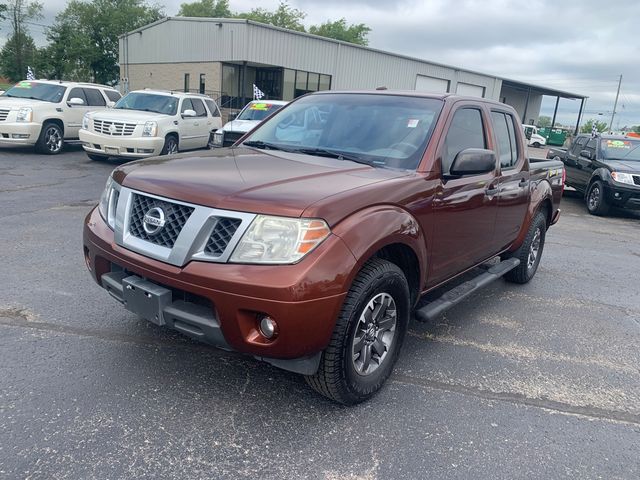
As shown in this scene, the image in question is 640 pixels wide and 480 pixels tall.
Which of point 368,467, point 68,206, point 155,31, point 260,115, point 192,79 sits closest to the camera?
point 368,467

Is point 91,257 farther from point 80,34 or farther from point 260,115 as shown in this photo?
point 80,34

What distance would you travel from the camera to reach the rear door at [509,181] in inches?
176

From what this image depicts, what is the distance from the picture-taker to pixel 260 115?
1453cm

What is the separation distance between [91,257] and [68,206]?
519 cm

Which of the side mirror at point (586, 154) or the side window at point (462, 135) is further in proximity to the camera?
the side mirror at point (586, 154)

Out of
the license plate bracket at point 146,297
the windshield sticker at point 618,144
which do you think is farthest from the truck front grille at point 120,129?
the windshield sticker at point 618,144

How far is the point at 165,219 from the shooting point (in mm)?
2748

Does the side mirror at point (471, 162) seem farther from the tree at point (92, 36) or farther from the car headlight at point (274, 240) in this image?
the tree at point (92, 36)

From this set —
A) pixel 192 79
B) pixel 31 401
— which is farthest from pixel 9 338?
pixel 192 79

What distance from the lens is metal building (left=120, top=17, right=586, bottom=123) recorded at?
29516mm

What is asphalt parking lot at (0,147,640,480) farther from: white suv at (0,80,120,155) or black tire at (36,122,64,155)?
black tire at (36,122,64,155)

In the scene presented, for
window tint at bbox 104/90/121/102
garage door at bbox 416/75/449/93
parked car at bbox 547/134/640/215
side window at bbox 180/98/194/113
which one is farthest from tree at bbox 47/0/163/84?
parked car at bbox 547/134/640/215

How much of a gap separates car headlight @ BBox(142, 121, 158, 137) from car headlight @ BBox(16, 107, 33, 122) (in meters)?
3.37

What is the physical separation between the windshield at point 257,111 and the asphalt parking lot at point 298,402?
→ 1023 cm
